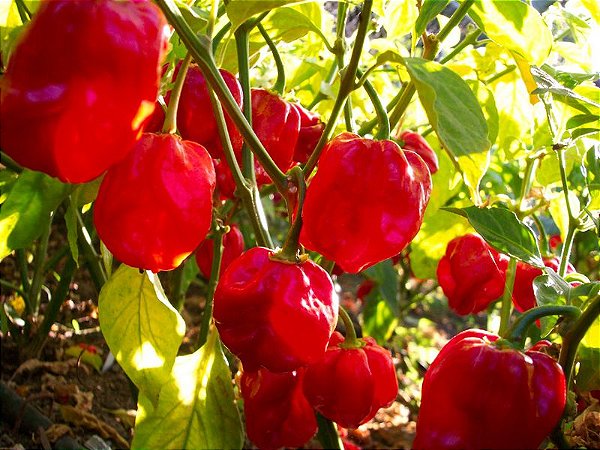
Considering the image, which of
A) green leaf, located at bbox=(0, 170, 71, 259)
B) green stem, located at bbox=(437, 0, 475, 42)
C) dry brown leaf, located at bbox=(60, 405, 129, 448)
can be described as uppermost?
green stem, located at bbox=(437, 0, 475, 42)

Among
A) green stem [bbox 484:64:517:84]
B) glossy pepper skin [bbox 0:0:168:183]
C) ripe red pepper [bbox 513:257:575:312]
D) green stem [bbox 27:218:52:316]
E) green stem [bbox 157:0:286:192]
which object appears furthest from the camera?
green stem [bbox 27:218:52:316]

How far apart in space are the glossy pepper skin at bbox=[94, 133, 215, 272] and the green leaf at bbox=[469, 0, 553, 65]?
0.91ft

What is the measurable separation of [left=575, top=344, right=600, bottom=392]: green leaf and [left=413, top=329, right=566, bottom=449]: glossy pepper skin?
0.07 meters

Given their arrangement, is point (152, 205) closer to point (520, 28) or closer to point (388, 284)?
point (520, 28)

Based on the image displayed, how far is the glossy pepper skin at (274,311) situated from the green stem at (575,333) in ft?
0.65

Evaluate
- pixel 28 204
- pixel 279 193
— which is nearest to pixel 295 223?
pixel 279 193

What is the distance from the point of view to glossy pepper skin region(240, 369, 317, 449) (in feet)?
2.62

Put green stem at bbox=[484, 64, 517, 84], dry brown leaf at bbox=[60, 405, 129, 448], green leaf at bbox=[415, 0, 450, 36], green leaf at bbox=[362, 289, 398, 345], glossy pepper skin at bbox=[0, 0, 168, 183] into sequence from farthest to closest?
green leaf at bbox=[362, 289, 398, 345], dry brown leaf at bbox=[60, 405, 129, 448], green stem at bbox=[484, 64, 517, 84], green leaf at bbox=[415, 0, 450, 36], glossy pepper skin at bbox=[0, 0, 168, 183]

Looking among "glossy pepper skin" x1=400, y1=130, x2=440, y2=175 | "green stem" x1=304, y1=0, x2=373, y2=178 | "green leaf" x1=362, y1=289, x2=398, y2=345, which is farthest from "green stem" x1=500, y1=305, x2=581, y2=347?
"green leaf" x1=362, y1=289, x2=398, y2=345

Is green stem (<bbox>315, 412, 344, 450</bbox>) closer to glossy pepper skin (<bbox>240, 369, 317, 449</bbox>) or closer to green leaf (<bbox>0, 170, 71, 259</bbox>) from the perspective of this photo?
glossy pepper skin (<bbox>240, 369, 317, 449</bbox>)

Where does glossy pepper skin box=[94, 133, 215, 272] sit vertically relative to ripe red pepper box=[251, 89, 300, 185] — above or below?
above

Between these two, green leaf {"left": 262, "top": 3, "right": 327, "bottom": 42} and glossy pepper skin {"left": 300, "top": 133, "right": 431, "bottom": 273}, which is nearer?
glossy pepper skin {"left": 300, "top": 133, "right": 431, "bottom": 273}

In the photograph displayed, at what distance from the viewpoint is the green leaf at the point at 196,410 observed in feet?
2.35

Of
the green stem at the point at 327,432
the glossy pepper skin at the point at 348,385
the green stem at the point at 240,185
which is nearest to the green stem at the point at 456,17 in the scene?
the green stem at the point at 240,185
